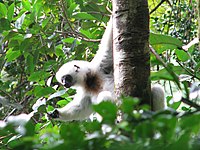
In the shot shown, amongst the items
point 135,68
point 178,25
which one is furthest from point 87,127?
point 178,25

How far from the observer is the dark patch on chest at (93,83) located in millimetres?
4066

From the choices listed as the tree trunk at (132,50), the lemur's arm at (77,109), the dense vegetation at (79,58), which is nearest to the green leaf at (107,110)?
the dense vegetation at (79,58)

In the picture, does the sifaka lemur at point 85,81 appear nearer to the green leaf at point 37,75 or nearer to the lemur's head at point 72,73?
the lemur's head at point 72,73

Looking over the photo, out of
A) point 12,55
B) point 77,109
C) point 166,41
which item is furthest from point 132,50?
point 77,109

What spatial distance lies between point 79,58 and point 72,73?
7.9 inches

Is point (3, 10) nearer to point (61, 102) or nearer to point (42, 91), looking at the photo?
point (42, 91)

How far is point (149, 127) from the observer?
815mm

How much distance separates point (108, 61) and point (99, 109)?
295cm

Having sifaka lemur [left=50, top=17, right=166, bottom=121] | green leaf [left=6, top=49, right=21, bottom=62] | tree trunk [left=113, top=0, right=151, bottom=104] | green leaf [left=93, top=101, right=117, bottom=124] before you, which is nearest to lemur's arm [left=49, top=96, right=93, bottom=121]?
sifaka lemur [left=50, top=17, right=166, bottom=121]

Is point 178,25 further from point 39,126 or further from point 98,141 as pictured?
point 98,141

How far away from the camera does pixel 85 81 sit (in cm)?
422

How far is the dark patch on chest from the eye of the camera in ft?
13.3

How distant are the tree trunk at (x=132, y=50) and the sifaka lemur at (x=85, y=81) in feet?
3.90

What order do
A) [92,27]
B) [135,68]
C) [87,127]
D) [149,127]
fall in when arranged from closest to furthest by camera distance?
[149,127] < [87,127] < [135,68] < [92,27]
